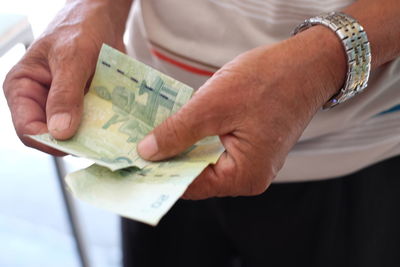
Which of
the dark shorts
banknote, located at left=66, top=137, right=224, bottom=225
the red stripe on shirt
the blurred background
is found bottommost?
the blurred background

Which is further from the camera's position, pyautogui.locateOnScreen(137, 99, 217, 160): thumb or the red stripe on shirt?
the red stripe on shirt

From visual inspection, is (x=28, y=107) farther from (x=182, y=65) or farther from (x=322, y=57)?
(x=322, y=57)

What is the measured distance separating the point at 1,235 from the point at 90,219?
32 cm

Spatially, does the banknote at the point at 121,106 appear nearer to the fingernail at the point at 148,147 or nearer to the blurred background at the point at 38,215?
the fingernail at the point at 148,147

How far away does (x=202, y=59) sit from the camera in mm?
785

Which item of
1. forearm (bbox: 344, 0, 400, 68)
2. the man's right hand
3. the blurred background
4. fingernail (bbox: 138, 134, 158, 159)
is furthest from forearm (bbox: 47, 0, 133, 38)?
the blurred background

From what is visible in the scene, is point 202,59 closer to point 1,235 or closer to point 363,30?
point 363,30

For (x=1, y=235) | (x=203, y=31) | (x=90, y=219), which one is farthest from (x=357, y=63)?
(x=1, y=235)

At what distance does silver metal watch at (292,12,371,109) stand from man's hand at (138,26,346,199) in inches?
0.4

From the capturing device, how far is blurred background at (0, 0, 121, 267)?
172 cm

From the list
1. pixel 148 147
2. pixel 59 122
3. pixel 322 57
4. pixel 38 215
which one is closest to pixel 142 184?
pixel 148 147

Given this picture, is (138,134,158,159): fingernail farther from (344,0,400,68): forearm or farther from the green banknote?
(344,0,400,68): forearm

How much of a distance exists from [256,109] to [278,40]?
18 centimetres

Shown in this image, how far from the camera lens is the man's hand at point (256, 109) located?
2.05 ft
